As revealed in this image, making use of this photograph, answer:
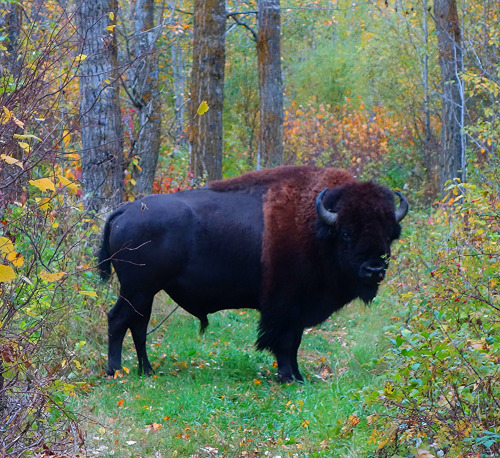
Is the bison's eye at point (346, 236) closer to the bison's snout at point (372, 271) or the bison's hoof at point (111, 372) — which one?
the bison's snout at point (372, 271)

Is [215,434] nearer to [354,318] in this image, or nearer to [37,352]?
[37,352]

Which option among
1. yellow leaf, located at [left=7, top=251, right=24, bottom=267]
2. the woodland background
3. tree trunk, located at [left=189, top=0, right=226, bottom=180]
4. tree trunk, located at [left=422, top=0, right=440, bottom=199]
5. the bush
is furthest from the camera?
tree trunk, located at [left=422, top=0, right=440, bottom=199]

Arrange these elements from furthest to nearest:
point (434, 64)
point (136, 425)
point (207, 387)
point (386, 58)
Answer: point (386, 58) < point (434, 64) < point (207, 387) < point (136, 425)

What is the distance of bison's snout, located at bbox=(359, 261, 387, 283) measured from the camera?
7.32 meters

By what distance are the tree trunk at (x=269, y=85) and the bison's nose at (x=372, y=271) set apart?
7.85 m

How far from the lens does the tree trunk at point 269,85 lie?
1502 cm

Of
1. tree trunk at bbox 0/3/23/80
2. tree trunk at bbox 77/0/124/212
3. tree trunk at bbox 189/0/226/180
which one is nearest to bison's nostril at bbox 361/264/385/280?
tree trunk at bbox 77/0/124/212

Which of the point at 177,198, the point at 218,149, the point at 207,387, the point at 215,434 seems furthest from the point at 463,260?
the point at 218,149

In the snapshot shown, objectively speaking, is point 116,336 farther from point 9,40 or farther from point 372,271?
point 9,40

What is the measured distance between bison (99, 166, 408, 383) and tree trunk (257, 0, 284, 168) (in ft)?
23.9

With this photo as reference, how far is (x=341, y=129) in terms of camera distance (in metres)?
22.6

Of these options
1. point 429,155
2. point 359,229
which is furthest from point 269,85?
point 359,229

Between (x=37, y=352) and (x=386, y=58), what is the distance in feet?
64.4

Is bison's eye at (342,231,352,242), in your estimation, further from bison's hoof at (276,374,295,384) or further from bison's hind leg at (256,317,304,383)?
bison's hoof at (276,374,295,384)
